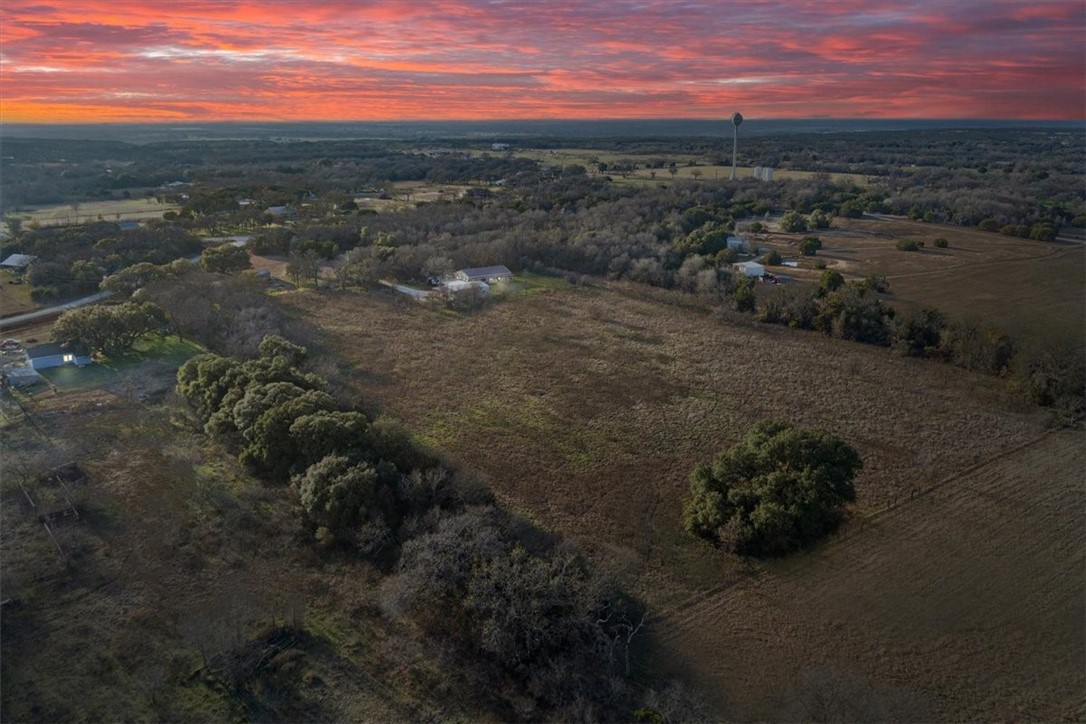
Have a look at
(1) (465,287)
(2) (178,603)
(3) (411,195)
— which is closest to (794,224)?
(1) (465,287)

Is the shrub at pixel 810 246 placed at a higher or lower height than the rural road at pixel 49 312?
higher

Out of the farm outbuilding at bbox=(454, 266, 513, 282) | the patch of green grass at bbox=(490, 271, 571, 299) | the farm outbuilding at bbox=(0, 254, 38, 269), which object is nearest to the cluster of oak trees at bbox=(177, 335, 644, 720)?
the patch of green grass at bbox=(490, 271, 571, 299)

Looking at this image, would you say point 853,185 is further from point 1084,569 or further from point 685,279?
point 1084,569

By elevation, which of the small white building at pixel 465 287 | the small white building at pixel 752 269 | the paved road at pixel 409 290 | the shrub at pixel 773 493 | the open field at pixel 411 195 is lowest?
the shrub at pixel 773 493

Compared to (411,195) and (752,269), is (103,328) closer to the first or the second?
(752,269)

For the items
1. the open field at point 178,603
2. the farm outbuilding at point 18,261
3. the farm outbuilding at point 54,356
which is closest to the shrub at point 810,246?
the open field at point 178,603

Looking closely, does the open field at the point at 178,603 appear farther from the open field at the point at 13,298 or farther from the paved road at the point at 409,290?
the paved road at the point at 409,290
